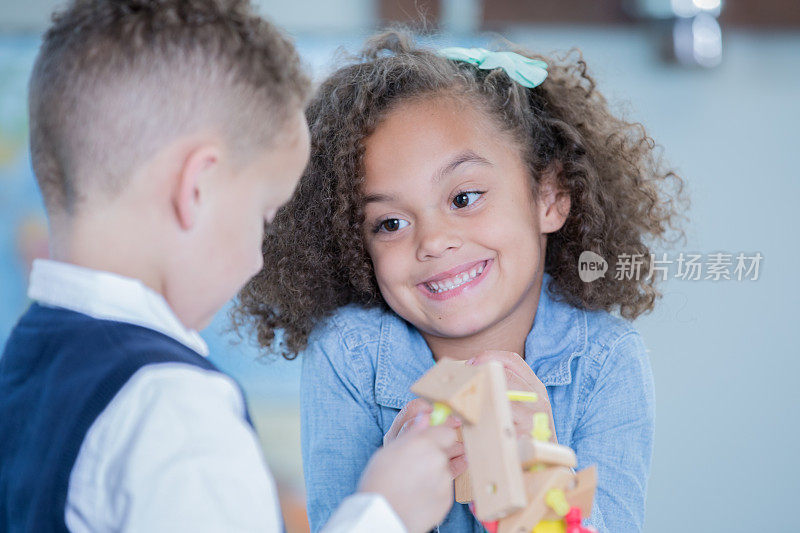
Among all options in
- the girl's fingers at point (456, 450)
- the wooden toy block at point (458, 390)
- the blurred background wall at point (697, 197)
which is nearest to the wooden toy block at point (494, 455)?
the wooden toy block at point (458, 390)

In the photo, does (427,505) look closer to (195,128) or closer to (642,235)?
(195,128)

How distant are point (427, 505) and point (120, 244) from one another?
285 mm

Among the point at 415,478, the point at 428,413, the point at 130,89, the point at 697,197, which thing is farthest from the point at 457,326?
the point at 697,197

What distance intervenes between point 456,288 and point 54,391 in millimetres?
530

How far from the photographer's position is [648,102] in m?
1.87

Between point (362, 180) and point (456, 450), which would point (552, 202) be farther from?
point (456, 450)

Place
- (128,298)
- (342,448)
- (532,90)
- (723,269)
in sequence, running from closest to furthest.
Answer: (128,298)
(342,448)
(532,90)
(723,269)

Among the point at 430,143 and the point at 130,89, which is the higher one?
the point at 130,89

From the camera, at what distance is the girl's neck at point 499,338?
108cm

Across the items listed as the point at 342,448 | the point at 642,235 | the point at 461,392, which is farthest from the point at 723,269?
the point at 461,392

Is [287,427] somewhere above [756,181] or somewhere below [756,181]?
below

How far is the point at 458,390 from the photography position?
0.63m

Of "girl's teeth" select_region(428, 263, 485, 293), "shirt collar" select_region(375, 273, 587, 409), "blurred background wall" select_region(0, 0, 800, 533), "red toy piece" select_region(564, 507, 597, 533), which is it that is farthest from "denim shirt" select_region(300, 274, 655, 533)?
"blurred background wall" select_region(0, 0, 800, 533)

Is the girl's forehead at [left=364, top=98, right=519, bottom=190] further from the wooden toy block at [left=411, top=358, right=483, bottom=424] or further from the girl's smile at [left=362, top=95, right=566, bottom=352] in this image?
the wooden toy block at [left=411, top=358, right=483, bottom=424]
